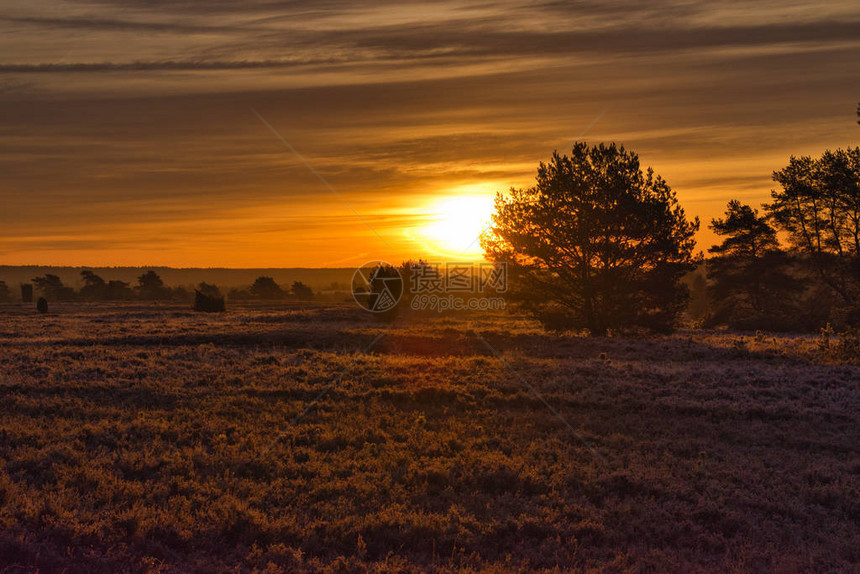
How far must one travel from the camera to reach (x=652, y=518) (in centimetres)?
930

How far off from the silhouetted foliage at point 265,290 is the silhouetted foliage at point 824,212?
273ft

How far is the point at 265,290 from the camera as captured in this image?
110m

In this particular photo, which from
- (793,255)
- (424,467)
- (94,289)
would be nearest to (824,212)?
(793,255)

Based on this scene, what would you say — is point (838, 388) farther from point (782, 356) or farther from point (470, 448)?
point (470, 448)

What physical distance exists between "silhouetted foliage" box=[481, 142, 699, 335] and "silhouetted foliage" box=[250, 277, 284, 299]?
263ft

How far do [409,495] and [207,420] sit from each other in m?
6.87

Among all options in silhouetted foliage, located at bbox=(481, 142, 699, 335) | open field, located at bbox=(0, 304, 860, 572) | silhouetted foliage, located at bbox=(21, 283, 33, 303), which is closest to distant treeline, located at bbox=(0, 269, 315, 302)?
silhouetted foliage, located at bbox=(21, 283, 33, 303)

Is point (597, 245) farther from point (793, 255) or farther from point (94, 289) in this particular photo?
Answer: point (94, 289)

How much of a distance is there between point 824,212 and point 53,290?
11278 centimetres

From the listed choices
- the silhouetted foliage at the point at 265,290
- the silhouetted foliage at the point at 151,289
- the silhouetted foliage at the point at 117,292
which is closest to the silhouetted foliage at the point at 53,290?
the silhouetted foliage at the point at 117,292

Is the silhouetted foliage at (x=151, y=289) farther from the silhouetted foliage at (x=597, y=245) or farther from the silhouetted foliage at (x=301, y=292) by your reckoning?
the silhouetted foliage at (x=597, y=245)

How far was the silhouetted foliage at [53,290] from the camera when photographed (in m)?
97.2

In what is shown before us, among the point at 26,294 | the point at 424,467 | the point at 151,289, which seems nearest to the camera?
the point at 424,467

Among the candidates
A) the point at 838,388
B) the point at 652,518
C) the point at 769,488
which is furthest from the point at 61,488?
the point at 838,388
